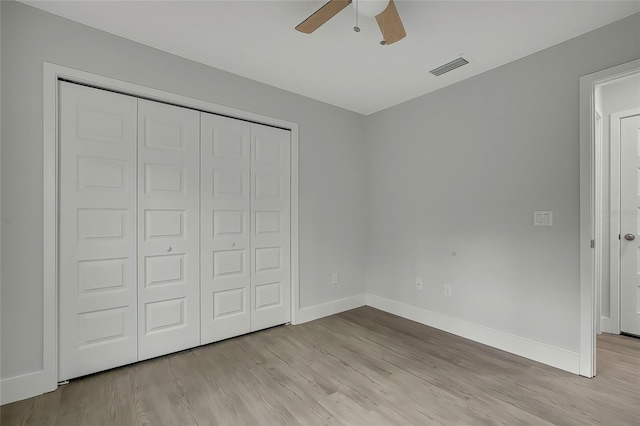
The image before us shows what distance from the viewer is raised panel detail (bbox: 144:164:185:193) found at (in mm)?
2473

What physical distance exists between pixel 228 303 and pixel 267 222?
904 mm

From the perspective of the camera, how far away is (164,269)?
8.38 ft

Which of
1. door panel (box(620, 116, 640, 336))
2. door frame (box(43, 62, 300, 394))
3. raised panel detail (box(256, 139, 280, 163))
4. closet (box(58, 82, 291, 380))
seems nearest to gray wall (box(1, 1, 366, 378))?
door frame (box(43, 62, 300, 394))

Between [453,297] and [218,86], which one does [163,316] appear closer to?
[218,86]

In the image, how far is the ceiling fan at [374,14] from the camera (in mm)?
1688

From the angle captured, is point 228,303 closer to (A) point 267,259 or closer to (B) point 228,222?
(A) point 267,259

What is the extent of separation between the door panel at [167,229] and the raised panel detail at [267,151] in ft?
2.04

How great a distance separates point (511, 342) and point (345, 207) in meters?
2.21

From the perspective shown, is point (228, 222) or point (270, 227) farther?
point (270, 227)

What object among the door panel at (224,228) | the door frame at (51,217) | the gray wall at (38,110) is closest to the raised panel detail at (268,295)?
the door panel at (224,228)

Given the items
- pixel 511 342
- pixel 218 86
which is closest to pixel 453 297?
pixel 511 342

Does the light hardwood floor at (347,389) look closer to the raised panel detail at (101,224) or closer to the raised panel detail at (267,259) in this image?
the raised panel detail at (267,259)

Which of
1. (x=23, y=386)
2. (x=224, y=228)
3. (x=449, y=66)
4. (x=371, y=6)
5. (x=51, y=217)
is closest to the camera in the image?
(x=371, y=6)

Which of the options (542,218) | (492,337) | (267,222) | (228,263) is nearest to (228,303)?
(228,263)
